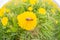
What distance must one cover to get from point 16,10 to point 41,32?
8.9 inches

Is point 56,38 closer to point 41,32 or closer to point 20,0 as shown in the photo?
point 41,32

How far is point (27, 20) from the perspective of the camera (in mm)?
1153

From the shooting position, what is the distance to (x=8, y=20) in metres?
1.26

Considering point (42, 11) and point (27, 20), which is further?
point (42, 11)

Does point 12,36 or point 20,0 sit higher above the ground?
point 20,0

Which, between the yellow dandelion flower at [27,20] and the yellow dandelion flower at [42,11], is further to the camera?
the yellow dandelion flower at [42,11]

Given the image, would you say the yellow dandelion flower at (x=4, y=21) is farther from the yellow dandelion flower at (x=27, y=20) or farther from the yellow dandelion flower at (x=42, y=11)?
the yellow dandelion flower at (x=42, y=11)

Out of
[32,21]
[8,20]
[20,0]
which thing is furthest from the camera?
[20,0]

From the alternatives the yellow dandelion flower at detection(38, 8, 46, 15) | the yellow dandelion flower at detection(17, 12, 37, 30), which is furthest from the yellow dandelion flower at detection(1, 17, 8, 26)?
the yellow dandelion flower at detection(38, 8, 46, 15)

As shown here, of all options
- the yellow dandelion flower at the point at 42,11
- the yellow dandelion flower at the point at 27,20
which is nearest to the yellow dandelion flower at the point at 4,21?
the yellow dandelion flower at the point at 27,20

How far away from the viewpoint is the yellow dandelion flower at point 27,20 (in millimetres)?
1154

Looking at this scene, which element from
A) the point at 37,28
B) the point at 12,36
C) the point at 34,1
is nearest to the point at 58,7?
the point at 34,1

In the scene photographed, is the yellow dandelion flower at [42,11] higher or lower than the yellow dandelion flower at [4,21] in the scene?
higher

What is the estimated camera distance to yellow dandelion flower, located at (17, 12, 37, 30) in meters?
1.15
